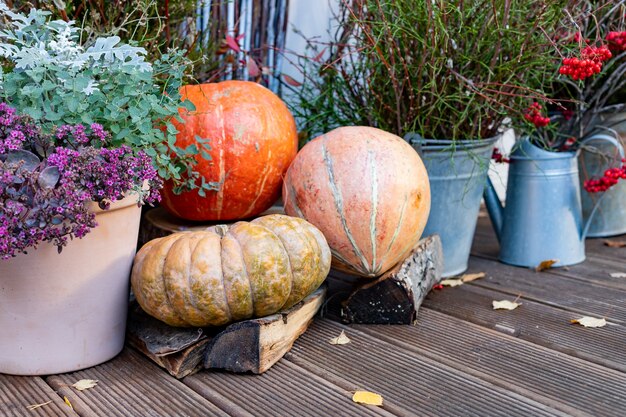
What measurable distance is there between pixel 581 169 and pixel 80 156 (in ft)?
7.41

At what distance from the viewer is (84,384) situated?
1.44 meters

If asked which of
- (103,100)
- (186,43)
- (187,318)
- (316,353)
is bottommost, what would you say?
(316,353)

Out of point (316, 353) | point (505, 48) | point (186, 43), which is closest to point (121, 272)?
point (316, 353)

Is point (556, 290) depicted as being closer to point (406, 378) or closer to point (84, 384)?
point (406, 378)

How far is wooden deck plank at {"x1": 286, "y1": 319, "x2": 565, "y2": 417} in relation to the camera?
4.48 ft

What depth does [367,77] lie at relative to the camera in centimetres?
220

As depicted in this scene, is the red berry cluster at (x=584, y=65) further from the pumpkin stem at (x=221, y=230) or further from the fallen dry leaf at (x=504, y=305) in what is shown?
the pumpkin stem at (x=221, y=230)

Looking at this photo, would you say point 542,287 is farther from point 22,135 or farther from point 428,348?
point 22,135

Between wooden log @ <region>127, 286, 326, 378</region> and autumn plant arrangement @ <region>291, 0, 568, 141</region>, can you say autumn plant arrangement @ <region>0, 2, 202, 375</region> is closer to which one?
wooden log @ <region>127, 286, 326, 378</region>

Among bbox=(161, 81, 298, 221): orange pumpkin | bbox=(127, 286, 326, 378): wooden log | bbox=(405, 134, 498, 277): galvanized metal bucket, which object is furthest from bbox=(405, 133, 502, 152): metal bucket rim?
bbox=(127, 286, 326, 378): wooden log

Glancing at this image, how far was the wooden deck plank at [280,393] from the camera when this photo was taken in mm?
1346

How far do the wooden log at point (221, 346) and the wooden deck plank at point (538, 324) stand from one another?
65 centimetres

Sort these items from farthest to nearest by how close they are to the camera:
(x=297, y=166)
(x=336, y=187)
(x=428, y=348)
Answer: (x=297, y=166)
(x=336, y=187)
(x=428, y=348)

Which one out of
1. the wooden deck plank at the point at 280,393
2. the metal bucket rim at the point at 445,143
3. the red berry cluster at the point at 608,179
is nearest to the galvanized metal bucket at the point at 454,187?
the metal bucket rim at the point at 445,143
